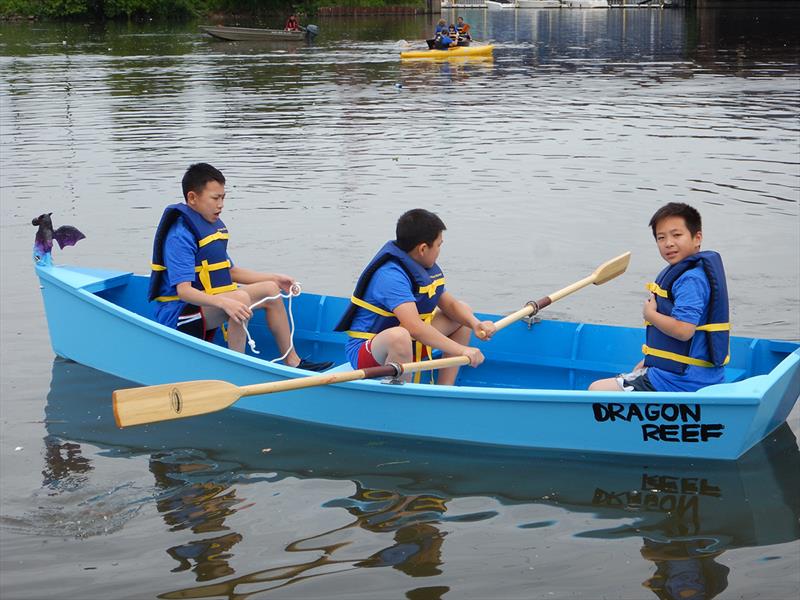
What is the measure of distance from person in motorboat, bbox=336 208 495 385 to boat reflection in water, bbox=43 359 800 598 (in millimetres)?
484

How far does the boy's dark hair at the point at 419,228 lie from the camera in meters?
5.48

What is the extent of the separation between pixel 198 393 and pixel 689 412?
7.43 feet

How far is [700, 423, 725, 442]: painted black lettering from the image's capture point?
198 inches

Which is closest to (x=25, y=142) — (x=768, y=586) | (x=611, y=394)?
(x=611, y=394)

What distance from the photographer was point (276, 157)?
14.2m

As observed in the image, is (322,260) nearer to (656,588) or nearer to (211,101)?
(656,588)

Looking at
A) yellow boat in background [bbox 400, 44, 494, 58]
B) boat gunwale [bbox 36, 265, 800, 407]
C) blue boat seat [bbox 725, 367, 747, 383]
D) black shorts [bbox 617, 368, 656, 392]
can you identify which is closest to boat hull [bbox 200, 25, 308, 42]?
yellow boat in background [bbox 400, 44, 494, 58]

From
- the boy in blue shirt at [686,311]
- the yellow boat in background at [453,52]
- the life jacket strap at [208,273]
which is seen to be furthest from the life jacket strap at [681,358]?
the yellow boat in background at [453,52]

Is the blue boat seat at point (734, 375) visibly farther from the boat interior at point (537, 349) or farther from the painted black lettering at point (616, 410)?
the painted black lettering at point (616, 410)

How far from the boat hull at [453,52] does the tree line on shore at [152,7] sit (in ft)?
95.5

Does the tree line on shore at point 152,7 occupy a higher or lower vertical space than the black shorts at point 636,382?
higher

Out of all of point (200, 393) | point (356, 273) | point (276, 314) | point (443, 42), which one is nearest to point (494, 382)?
point (276, 314)

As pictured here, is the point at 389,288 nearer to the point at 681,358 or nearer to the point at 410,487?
the point at 410,487

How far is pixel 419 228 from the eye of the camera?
18.0 ft
